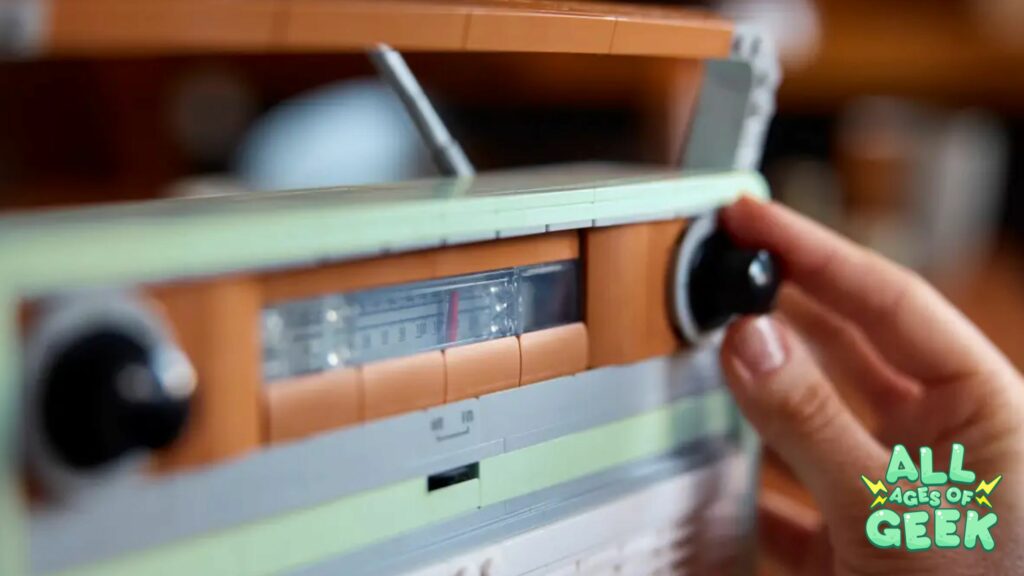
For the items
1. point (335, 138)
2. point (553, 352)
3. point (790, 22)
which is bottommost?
point (335, 138)

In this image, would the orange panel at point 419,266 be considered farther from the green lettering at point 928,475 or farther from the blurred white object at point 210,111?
the blurred white object at point 210,111

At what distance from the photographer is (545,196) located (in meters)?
0.40

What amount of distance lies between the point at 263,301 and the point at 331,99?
1577mm

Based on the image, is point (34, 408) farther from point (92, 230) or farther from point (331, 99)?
point (331, 99)

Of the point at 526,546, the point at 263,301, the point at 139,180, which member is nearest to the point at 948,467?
the point at 526,546

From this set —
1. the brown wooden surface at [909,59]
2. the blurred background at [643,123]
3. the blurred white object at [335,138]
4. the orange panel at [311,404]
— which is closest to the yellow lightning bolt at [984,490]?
the orange panel at [311,404]

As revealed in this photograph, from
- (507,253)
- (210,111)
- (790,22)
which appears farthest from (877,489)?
(210,111)

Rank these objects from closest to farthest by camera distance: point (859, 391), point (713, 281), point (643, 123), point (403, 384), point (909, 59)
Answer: point (403, 384) → point (713, 281) → point (859, 391) → point (909, 59) → point (643, 123)

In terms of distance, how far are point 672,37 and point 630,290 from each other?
120mm

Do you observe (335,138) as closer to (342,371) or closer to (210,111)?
(210,111)

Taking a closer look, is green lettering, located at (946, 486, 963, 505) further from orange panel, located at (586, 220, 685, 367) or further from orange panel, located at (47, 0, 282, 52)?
orange panel, located at (47, 0, 282, 52)

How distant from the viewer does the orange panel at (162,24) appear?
0.92ft

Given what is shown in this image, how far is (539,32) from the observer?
39 cm

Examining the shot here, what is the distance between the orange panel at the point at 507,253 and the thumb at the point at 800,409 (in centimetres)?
12
